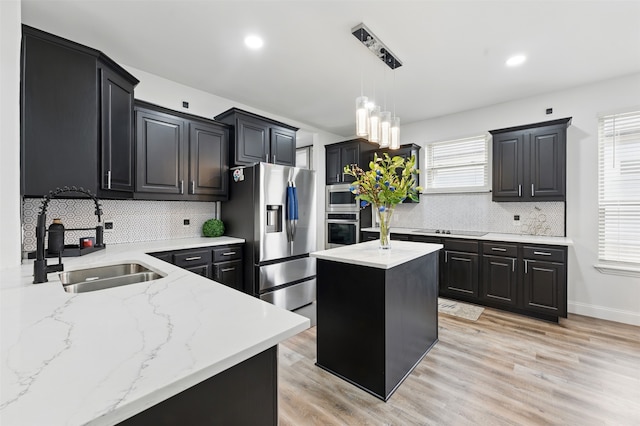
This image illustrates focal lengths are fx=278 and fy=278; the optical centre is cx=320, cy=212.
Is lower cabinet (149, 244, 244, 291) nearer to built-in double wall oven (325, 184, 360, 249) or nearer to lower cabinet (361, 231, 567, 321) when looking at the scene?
built-in double wall oven (325, 184, 360, 249)

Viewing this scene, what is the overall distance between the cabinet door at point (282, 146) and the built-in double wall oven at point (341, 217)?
4.33ft

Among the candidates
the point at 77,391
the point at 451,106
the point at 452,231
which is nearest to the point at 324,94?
the point at 451,106

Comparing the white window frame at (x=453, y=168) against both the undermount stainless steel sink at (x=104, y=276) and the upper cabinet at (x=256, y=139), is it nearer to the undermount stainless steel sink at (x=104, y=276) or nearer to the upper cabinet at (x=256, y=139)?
the upper cabinet at (x=256, y=139)

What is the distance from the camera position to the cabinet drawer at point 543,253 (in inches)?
124

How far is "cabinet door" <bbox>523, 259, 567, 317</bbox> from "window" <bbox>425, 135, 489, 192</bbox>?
1.33 metres

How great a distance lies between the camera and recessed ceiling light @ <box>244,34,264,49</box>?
2492 millimetres

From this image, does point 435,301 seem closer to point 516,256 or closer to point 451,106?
point 516,256

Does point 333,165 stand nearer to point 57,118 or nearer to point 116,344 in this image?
point 57,118

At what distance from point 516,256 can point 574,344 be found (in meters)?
1.03

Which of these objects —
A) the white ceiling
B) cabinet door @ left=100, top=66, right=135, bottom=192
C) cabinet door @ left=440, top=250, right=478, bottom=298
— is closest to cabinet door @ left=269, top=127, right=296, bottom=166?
the white ceiling

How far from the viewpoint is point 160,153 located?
3.03 m

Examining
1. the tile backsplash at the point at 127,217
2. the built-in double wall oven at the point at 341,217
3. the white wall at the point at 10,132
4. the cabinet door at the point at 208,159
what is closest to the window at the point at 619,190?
the built-in double wall oven at the point at 341,217

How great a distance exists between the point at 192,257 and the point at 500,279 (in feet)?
12.0

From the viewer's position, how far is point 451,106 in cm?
417
